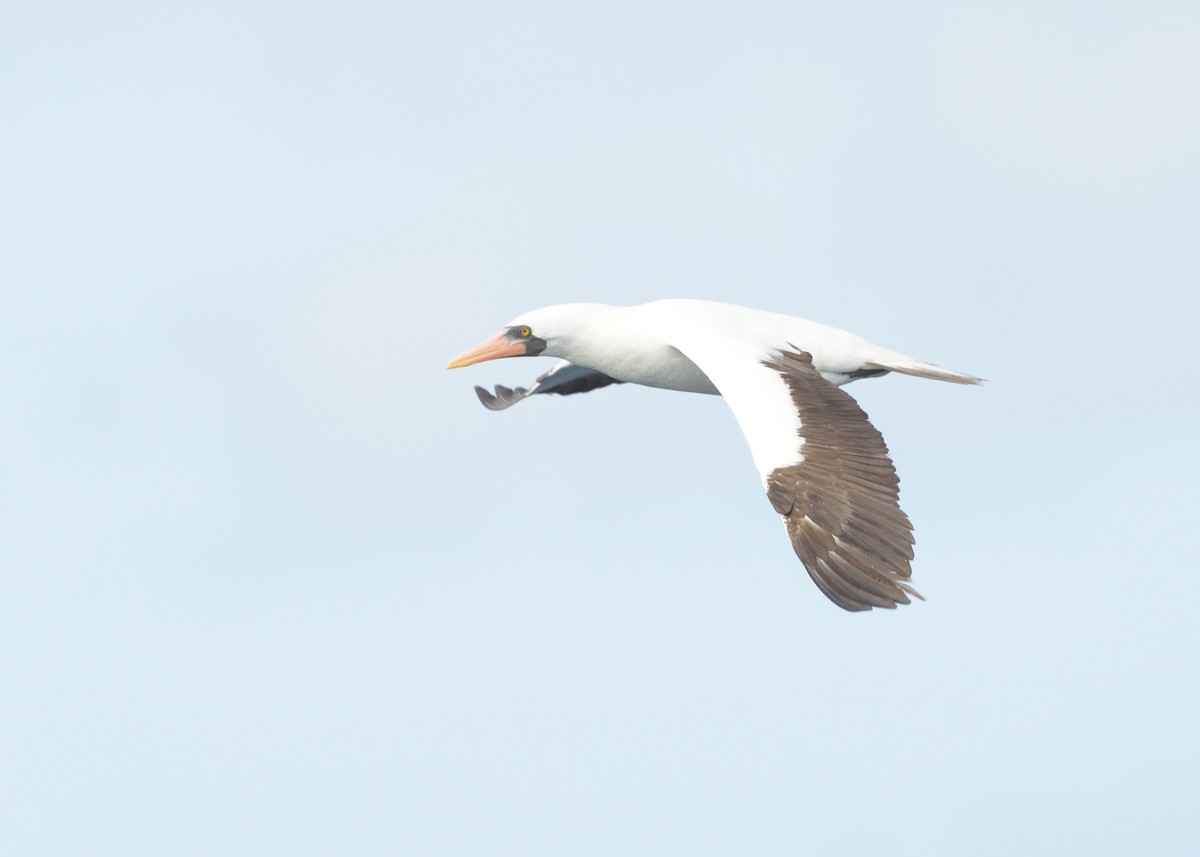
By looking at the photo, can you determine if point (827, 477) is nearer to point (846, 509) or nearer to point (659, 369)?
point (846, 509)

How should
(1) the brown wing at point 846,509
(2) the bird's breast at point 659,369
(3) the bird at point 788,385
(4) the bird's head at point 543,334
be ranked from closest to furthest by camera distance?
1. (1) the brown wing at point 846,509
2. (3) the bird at point 788,385
3. (2) the bird's breast at point 659,369
4. (4) the bird's head at point 543,334

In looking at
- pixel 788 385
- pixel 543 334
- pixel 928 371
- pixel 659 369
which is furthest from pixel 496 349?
pixel 928 371

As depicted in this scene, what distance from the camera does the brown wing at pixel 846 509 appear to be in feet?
43.8

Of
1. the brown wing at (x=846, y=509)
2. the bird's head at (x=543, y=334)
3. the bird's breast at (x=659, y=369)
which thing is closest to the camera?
the brown wing at (x=846, y=509)

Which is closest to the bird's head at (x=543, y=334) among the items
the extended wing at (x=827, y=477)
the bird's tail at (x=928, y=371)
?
the extended wing at (x=827, y=477)

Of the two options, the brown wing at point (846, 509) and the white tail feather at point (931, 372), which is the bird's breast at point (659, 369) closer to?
the white tail feather at point (931, 372)

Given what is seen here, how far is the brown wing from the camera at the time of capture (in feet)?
43.8

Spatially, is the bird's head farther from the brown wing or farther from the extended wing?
the brown wing

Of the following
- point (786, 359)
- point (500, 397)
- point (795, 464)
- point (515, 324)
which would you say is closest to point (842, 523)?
point (795, 464)

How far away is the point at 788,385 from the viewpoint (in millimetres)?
15133

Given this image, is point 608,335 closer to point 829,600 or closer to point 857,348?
point 857,348

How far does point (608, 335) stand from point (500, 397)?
10.5 feet

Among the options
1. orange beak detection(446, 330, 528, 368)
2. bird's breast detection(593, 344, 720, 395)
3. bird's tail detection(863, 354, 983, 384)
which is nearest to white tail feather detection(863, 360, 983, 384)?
bird's tail detection(863, 354, 983, 384)

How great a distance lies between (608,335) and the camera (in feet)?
56.2
